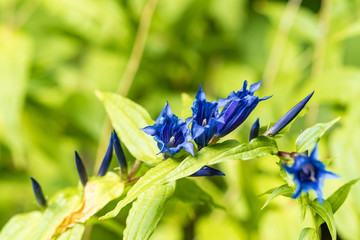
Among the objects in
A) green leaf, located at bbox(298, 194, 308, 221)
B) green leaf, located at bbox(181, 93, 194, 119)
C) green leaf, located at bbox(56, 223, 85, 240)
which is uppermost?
green leaf, located at bbox(181, 93, 194, 119)

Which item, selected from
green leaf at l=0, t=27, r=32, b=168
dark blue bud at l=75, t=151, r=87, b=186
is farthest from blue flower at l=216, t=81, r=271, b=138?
green leaf at l=0, t=27, r=32, b=168

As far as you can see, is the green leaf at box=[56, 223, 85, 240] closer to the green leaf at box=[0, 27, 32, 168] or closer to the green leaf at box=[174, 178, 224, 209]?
the green leaf at box=[174, 178, 224, 209]

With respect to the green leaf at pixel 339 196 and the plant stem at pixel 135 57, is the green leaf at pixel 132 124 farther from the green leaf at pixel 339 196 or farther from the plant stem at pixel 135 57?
the plant stem at pixel 135 57

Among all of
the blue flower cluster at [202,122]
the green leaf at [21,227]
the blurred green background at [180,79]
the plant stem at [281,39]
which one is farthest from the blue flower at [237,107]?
the plant stem at [281,39]

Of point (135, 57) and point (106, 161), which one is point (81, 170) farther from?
point (135, 57)

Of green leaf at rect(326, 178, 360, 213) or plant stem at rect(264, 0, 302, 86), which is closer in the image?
green leaf at rect(326, 178, 360, 213)

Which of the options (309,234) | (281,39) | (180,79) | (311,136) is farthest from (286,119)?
(180,79)
